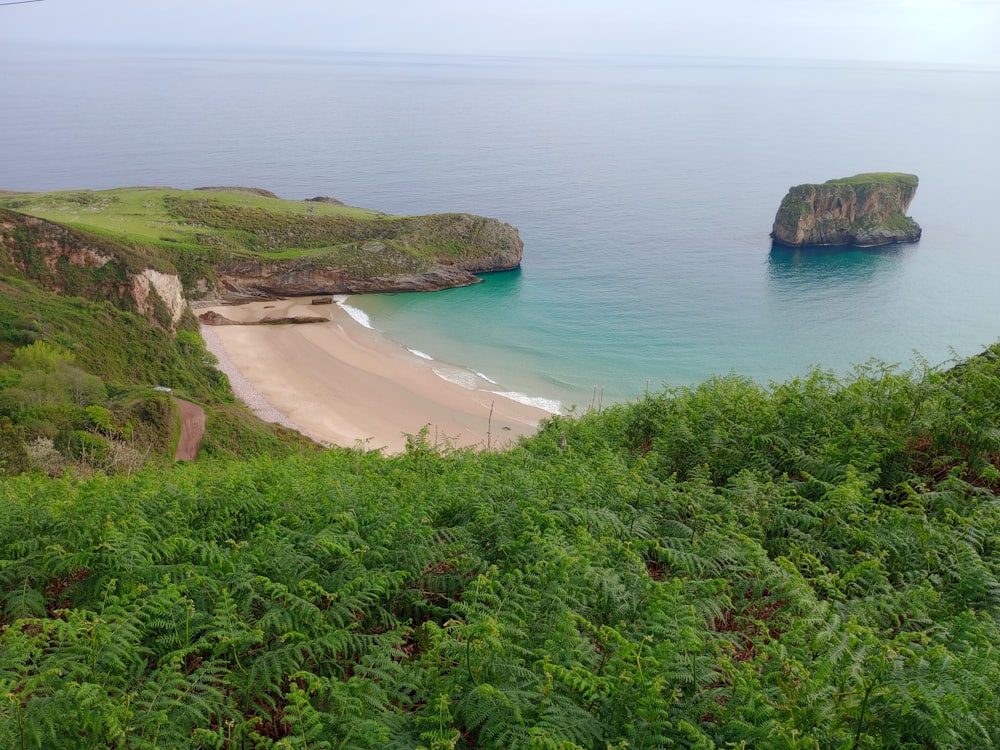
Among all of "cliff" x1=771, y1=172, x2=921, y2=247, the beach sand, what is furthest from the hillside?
"cliff" x1=771, y1=172, x2=921, y2=247

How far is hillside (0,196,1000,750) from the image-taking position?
15.5 feet

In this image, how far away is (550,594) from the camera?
614 cm

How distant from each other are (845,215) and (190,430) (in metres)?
83.8

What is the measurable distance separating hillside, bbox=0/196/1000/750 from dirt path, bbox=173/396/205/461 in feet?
58.6

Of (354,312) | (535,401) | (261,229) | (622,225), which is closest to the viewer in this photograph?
(535,401)

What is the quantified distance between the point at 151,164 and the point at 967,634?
478ft

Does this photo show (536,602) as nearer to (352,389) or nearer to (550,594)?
(550,594)

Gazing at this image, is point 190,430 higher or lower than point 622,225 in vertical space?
lower

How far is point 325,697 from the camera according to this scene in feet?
17.7

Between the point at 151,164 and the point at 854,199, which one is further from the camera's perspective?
the point at 151,164

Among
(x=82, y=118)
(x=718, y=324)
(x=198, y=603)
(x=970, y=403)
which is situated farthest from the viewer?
(x=82, y=118)

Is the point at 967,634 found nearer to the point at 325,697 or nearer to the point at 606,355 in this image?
the point at 325,697

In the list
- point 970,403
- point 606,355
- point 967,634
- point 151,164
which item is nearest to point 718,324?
point 606,355

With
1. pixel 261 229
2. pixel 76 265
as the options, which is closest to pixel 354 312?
pixel 261 229
